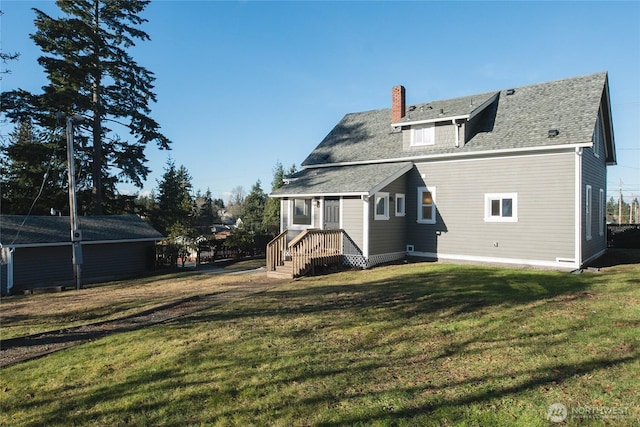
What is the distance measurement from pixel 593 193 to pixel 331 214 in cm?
1179

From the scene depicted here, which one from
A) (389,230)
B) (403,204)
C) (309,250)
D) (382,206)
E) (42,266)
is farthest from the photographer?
(42,266)

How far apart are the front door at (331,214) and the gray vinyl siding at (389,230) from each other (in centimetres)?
174

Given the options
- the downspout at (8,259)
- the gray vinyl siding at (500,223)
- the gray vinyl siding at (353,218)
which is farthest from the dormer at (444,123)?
the downspout at (8,259)

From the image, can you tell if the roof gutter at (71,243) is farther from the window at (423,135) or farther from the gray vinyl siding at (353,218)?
the window at (423,135)

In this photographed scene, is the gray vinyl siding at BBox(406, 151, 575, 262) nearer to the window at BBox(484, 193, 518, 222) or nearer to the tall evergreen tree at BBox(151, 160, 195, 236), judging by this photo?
the window at BBox(484, 193, 518, 222)

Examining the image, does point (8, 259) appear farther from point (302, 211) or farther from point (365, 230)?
point (365, 230)

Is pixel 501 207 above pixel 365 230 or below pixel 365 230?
above

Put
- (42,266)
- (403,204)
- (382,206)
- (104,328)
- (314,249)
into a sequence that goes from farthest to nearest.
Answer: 1. (42,266)
2. (403,204)
3. (382,206)
4. (314,249)
5. (104,328)

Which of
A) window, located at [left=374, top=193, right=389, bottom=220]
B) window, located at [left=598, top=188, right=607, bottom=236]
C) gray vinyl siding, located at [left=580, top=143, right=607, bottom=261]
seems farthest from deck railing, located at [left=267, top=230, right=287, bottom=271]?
window, located at [left=598, top=188, right=607, bottom=236]

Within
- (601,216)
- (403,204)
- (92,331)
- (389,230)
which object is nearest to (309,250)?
(389,230)

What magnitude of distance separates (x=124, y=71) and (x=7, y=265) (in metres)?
17.0

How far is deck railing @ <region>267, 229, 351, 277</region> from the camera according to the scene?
15289 mm

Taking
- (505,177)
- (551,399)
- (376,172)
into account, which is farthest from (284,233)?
(551,399)

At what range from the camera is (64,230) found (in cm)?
2106
